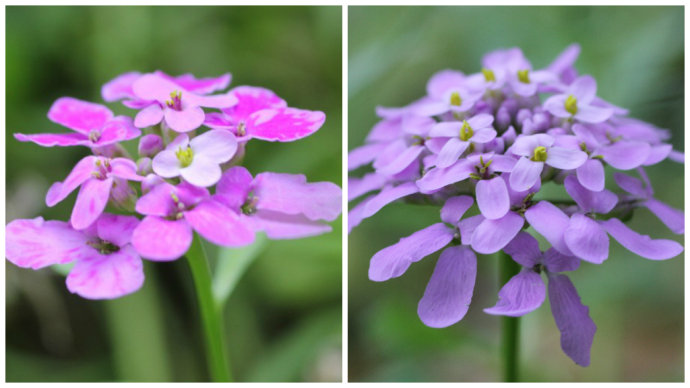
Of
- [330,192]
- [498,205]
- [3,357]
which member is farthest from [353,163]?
[3,357]

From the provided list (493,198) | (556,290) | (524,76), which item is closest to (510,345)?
(556,290)

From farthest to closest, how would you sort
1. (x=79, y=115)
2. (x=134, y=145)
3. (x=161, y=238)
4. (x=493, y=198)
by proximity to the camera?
(x=134, y=145) → (x=79, y=115) → (x=493, y=198) → (x=161, y=238)

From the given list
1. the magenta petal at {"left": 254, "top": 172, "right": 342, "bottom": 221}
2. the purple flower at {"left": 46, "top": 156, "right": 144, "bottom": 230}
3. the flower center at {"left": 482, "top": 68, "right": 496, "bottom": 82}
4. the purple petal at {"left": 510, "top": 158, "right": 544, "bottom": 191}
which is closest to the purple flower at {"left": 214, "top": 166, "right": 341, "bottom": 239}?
the magenta petal at {"left": 254, "top": 172, "right": 342, "bottom": 221}

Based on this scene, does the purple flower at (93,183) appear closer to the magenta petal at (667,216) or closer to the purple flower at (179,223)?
the purple flower at (179,223)

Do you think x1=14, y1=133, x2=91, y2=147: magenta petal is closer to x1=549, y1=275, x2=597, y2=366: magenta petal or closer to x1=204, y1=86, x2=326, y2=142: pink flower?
x1=204, y1=86, x2=326, y2=142: pink flower

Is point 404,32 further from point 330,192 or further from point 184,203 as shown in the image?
point 184,203

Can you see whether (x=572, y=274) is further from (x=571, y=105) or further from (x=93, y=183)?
(x=93, y=183)
